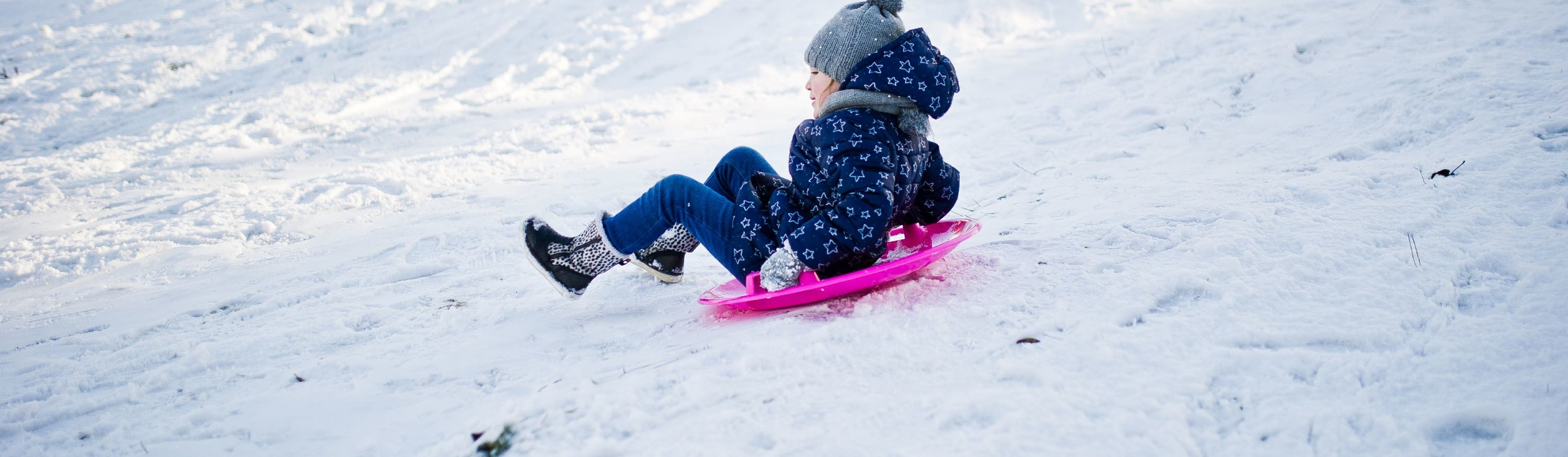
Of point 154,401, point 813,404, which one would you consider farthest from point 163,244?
point 813,404

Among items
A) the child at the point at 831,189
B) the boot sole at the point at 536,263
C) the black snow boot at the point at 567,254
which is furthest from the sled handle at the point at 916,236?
the boot sole at the point at 536,263

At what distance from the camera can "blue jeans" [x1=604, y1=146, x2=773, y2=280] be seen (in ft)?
8.23

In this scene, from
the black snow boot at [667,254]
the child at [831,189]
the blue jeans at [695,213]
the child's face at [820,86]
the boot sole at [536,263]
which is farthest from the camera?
the black snow boot at [667,254]

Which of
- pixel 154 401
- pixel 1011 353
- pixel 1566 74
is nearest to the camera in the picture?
pixel 1011 353

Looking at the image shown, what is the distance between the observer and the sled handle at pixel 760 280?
7.57 ft

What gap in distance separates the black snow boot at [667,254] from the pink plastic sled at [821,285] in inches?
9.5

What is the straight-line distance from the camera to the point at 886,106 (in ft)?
7.41

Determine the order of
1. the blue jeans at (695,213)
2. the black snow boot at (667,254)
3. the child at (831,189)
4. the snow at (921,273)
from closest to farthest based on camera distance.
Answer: the snow at (921,273)
the child at (831,189)
the blue jeans at (695,213)
the black snow boot at (667,254)

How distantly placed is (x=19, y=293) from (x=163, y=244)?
0.55 m

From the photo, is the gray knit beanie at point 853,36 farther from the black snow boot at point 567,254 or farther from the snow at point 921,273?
the black snow boot at point 567,254

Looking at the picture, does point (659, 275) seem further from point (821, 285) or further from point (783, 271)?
point (821, 285)

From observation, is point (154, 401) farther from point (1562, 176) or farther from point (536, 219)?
point (1562, 176)

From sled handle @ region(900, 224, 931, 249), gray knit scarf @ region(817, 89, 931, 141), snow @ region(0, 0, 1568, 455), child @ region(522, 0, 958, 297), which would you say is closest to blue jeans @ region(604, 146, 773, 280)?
child @ region(522, 0, 958, 297)

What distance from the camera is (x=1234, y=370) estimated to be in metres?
1.79
